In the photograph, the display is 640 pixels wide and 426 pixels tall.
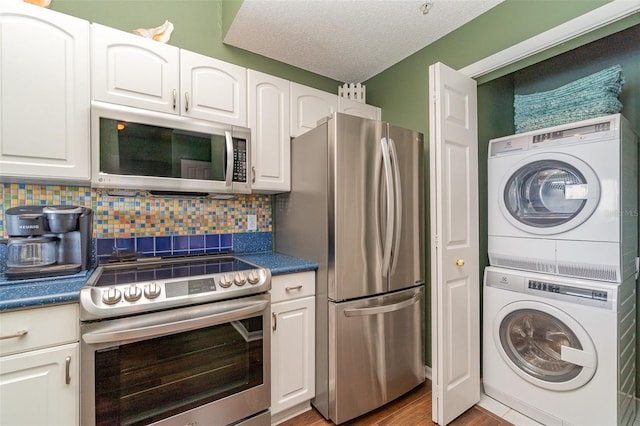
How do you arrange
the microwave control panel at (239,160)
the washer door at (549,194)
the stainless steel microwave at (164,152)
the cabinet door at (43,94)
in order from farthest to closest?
1. the microwave control panel at (239,160)
2. the washer door at (549,194)
3. the stainless steel microwave at (164,152)
4. the cabinet door at (43,94)

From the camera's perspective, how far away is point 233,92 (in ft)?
6.01

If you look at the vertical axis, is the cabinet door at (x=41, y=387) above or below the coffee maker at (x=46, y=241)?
below

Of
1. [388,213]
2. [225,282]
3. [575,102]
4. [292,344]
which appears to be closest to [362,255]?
[388,213]

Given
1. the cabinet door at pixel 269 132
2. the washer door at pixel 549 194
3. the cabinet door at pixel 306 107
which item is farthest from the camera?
the cabinet door at pixel 306 107

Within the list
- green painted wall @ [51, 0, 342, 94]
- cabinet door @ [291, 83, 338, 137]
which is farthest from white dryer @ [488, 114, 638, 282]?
green painted wall @ [51, 0, 342, 94]

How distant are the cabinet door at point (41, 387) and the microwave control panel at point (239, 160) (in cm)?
112

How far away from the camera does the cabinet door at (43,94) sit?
1268mm

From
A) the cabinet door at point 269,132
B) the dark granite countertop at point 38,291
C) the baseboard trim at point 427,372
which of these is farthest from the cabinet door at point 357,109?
the baseboard trim at point 427,372

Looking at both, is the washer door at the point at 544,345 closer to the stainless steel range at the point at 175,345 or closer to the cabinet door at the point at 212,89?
the stainless steel range at the point at 175,345

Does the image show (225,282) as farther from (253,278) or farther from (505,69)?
(505,69)

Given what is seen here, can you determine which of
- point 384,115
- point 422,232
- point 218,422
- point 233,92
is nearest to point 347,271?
point 422,232

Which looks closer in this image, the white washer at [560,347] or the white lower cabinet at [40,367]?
the white lower cabinet at [40,367]

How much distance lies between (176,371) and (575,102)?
105 inches

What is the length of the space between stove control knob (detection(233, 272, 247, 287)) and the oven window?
20cm
